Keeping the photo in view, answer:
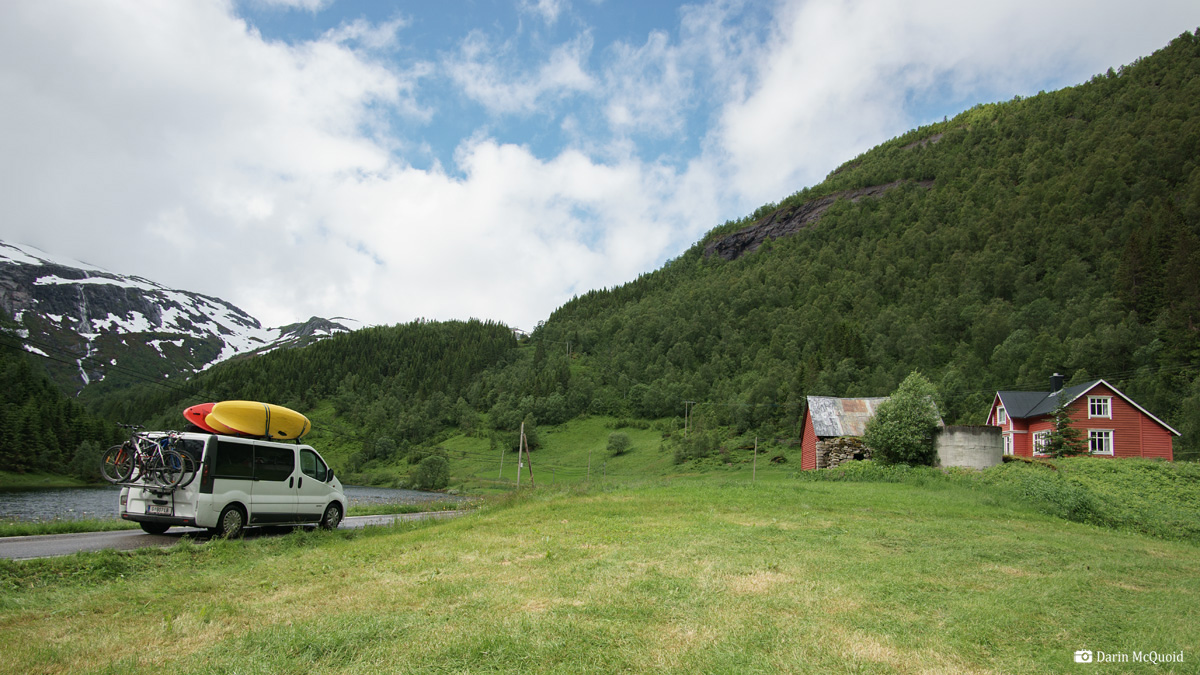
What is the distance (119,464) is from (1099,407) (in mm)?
58921

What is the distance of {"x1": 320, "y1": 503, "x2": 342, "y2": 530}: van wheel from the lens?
655 inches

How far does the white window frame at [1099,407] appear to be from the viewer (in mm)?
45531

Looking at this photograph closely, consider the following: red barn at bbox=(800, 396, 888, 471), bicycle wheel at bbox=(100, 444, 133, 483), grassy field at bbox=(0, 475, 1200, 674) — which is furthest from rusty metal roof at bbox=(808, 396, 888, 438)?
bicycle wheel at bbox=(100, 444, 133, 483)

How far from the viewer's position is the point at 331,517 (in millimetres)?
16781

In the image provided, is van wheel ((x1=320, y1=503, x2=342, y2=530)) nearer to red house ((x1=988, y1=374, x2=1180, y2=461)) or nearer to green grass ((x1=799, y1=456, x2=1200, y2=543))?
green grass ((x1=799, y1=456, x2=1200, y2=543))

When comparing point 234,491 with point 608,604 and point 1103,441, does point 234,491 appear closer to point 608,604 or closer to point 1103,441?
point 608,604

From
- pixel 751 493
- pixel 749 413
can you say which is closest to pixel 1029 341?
pixel 749 413

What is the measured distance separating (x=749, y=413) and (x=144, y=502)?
86053 millimetres

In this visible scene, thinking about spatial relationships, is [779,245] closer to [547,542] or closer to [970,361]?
[970,361]

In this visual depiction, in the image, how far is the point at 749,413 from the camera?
9250cm

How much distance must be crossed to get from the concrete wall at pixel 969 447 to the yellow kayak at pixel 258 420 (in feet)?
125

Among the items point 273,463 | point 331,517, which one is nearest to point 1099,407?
point 331,517

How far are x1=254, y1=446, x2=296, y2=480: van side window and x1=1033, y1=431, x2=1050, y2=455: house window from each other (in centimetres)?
4756

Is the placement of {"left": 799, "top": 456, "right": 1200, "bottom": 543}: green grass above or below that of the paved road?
above
